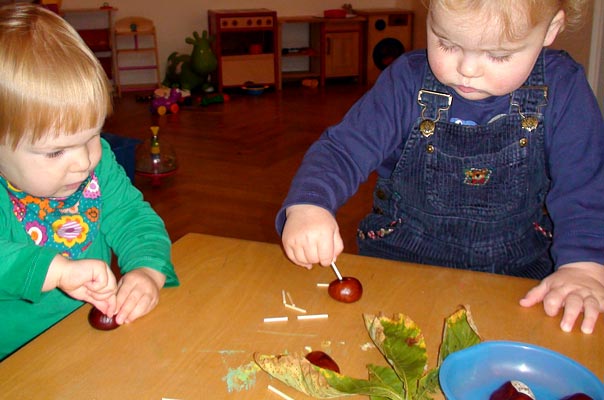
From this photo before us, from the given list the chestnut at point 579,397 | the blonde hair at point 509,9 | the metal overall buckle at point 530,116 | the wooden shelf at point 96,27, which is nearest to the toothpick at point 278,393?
the chestnut at point 579,397

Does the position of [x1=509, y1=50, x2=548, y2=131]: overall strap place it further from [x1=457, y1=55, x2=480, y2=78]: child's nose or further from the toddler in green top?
the toddler in green top

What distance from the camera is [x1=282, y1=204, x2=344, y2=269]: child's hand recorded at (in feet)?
2.34

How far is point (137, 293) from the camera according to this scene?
693 millimetres

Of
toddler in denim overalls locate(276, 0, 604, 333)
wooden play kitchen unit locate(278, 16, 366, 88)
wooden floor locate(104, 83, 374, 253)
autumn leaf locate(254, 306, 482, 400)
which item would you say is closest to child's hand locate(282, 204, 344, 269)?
toddler in denim overalls locate(276, 0, 604, 333)

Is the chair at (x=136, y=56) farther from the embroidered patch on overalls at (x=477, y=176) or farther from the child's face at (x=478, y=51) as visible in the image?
the child's face at (x=478, y=51)

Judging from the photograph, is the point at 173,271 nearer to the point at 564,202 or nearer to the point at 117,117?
the point at 564,202

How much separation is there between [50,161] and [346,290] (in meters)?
0.34

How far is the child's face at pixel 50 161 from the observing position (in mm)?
689

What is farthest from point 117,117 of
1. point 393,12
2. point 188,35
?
point 393,12

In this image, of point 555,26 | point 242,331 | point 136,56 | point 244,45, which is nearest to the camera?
point 242,331

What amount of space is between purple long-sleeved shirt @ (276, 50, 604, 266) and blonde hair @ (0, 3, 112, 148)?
26 cm

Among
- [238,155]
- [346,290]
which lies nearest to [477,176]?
[346,290]

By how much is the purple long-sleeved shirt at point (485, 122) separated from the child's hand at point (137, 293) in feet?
0.55

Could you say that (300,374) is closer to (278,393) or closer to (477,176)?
(278,393)
